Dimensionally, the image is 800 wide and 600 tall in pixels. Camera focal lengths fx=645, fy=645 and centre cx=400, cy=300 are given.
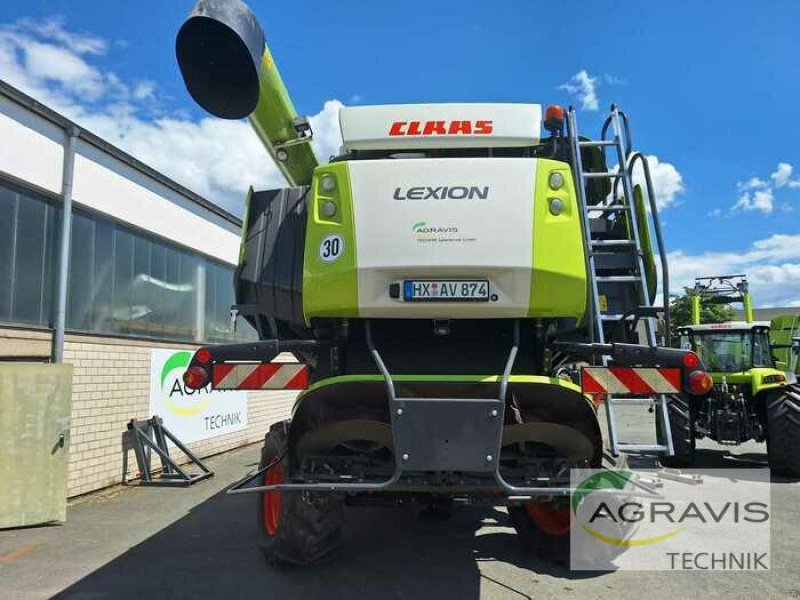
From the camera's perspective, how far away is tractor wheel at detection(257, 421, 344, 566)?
4.30m

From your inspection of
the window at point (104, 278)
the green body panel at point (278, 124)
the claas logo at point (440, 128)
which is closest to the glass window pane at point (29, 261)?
the window at point (104, 278)

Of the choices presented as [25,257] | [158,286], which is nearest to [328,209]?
[25,257]

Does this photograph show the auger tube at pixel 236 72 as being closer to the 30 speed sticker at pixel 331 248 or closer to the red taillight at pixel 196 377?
the 30 speed sticker at pixel 331 248

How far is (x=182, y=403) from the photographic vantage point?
959cm

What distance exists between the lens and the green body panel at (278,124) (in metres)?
4.45

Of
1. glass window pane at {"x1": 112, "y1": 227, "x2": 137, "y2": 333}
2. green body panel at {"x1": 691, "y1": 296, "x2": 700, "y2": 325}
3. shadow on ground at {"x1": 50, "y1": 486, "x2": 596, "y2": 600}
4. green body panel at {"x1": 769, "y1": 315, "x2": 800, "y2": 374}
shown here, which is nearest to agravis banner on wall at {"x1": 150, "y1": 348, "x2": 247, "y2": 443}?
glass window pane at {"x1": 112, "y1": 227, "x2": 137, "y2": 333}

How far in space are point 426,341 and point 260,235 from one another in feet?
Answer: 4.36

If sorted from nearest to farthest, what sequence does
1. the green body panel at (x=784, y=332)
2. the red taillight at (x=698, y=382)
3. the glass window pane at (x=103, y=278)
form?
the red taillight at (x=698, y=382), the glass window pane at (x=103, y=278), the green body panel at (x=784, y=332)

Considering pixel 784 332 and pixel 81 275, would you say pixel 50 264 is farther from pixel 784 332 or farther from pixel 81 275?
pixel 784 332

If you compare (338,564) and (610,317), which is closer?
(610,317)

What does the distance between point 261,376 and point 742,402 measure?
8762 mm

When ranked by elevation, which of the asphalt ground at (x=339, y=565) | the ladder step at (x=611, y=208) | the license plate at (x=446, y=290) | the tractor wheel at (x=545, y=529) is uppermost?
the ladder step at (x=611, y=208)

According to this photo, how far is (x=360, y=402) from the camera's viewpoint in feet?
12.9

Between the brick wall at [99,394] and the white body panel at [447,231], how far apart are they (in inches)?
181
